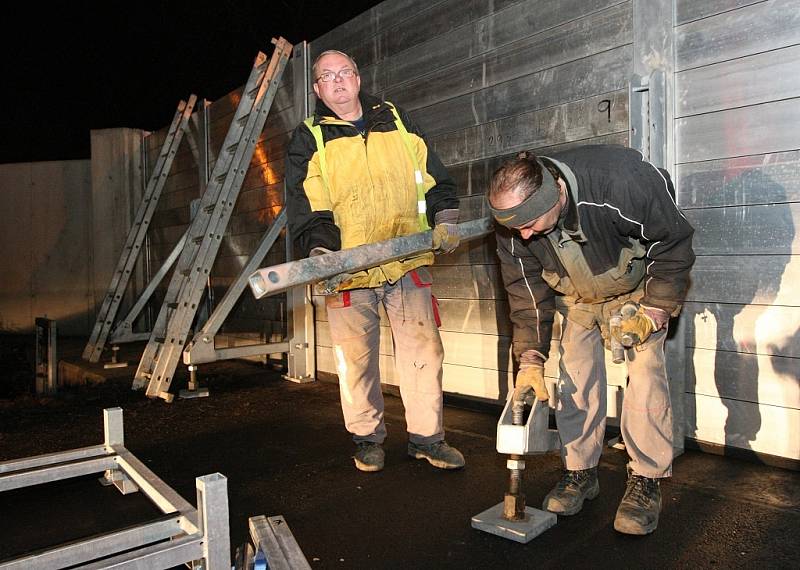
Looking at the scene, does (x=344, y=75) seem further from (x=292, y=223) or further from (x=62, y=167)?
(x=62, y=167)

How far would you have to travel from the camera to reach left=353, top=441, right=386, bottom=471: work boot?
268 centimetres

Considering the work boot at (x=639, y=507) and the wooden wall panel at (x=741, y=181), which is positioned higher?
the wooden wall panel at (x=741, y=181)

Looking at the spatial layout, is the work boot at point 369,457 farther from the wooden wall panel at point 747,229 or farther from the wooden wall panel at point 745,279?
the wooden wall panel at point 747,229

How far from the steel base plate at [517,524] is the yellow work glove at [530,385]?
0.37 m

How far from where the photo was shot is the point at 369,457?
106 inches

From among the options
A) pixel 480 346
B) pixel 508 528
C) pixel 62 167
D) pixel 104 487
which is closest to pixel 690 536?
pixel 508 528

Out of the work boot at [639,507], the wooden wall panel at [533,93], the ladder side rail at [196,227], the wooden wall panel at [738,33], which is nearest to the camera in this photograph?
the work boot at [639,507]

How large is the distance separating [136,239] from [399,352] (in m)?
4.76

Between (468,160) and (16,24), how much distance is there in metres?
10.0

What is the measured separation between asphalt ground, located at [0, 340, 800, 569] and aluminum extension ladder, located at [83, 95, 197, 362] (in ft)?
8.20

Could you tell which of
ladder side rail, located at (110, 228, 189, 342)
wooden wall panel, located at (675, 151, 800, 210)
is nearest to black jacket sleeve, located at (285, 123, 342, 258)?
wooden wall panel, located at (675, 151, 800, 210)

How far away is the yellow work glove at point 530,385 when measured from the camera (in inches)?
80.7

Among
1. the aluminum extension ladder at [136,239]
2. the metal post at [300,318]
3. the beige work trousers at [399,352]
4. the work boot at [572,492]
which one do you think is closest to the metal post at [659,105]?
the work boot at [572,492]

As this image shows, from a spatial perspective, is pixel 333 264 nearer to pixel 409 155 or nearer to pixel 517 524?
pixel 409 155
